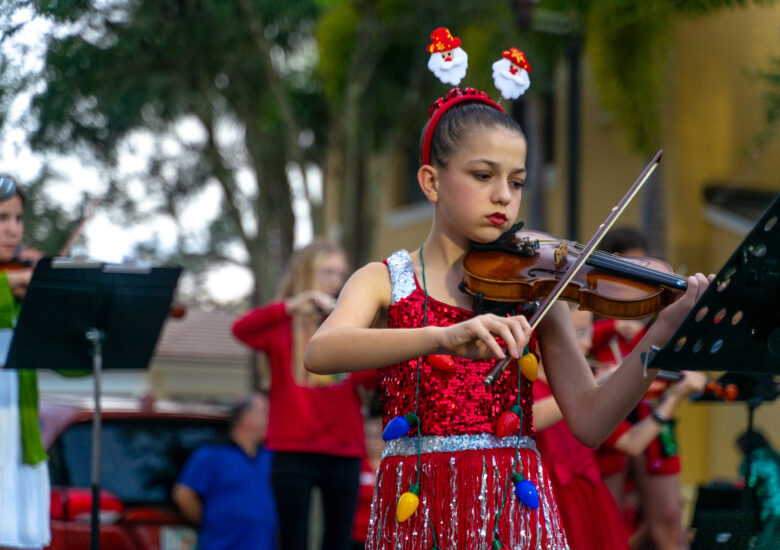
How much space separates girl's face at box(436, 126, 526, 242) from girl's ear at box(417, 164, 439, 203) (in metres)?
0.06

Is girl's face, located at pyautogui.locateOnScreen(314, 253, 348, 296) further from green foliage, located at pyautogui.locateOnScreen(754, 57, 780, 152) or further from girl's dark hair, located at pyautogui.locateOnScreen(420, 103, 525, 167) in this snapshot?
green foliage, located at pyautogui.locateOnScreen(754, 57, 780, 152)

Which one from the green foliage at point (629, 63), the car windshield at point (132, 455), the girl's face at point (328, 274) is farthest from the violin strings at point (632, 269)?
the green foliage at point (629, 63)

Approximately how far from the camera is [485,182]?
7.77 feet

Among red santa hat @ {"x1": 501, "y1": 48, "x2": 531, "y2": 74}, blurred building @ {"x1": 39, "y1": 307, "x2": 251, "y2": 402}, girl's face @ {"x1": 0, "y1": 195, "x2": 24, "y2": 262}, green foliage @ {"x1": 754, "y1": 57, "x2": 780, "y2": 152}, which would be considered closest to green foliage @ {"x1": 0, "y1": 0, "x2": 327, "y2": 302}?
girl's face @ {"x1": 0, "y1": 195, "x2": 24, "y2": 262}

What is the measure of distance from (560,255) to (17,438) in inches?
87.1

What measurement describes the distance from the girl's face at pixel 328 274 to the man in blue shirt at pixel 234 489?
1247 mm

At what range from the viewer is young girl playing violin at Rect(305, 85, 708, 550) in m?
2.32

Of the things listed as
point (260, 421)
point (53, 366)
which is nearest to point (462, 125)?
point (53, 366)

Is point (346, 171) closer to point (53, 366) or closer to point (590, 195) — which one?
point (590, 195)

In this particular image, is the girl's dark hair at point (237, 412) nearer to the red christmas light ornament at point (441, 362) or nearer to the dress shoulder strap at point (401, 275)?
the dress shoulder strap at point (401, 275)

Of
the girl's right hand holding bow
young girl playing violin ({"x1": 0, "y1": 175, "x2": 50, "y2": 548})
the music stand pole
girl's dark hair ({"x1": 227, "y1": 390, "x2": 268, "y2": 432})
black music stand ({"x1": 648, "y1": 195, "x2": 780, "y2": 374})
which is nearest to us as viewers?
the girl's right hand holding bow

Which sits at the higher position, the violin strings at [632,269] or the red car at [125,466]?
the violin strings at [632,269]

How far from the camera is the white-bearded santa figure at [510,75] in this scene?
8.72 feet

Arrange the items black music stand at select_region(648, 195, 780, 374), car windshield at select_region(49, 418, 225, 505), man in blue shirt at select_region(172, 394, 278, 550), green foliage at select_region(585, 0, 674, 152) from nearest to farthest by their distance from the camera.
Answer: black music stand at select_region(648, 195, 780, 374) < car windshield at select_region(49, 418, 225, 505) < man in blue shirt at select_region(172, 394, 278, 550) < green foliage at select_region(585, 0, 674, 152)
